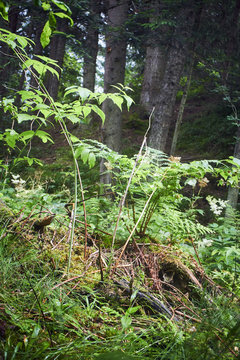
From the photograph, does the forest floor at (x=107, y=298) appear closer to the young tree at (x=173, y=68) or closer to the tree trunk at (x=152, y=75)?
the young tree at (x=173, y=68)

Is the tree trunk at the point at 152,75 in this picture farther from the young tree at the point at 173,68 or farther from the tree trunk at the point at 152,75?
the young tree at the point at 173,68

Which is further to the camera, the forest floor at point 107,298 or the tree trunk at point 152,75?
the tree trunk at point 152,75

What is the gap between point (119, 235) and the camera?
2234 mm

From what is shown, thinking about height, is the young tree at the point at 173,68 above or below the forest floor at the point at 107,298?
above

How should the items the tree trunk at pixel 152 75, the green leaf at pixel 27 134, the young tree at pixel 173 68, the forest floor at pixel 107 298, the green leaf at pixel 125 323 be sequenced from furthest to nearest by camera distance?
1. the tree trunk at pixel 152 75
2. the young tree at pixel 173 68
3. the green leaf at pixel 27 134
4. the green leaf at pixel 125 323
5. the forest floor at pixel 107 298

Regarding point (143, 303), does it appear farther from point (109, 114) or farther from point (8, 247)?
point (109, 114)

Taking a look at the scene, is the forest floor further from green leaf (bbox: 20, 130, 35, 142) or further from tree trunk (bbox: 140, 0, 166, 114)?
tree trunk (bbox: 140, 0, 166, 114)

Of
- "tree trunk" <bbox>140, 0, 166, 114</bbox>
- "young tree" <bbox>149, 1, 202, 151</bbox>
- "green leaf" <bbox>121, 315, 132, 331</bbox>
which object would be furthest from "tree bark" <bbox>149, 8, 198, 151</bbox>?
"green leaf" <bbox>121, 315, 132, 331</bbox>

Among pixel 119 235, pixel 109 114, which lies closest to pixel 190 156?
pixel 109 114

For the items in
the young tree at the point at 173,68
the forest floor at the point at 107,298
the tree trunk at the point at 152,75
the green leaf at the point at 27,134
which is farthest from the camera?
the tree trunk at the point at 152,75

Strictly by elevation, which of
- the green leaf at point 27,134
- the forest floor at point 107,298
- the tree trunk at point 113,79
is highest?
the tree trunk at point 113,79

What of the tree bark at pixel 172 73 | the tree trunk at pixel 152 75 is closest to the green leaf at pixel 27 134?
the tree bark at pixel 172 73

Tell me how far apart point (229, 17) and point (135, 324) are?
8.95 meters

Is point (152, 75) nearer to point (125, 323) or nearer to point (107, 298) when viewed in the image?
point (107, 298)
